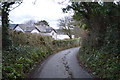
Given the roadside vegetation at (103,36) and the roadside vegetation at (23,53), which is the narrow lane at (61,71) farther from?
the roadside vegetation at (23,53)

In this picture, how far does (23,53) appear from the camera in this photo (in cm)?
1205

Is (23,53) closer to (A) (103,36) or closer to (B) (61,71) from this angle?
(B) (61,71)

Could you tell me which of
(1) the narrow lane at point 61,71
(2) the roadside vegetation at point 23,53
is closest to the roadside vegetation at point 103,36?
(1) the narrow lane at point 61,71

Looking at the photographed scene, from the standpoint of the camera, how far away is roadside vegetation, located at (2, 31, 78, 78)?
25.9 ft

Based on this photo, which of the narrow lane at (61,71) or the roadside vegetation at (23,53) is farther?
the narrow lane at (61,71)

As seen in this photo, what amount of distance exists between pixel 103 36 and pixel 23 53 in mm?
6253

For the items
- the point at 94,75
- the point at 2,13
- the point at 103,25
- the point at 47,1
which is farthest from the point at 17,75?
the point at 103,25

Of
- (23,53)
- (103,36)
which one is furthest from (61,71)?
(103,36)

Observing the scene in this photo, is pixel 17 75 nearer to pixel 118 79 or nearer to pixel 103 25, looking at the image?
pixel 118 79

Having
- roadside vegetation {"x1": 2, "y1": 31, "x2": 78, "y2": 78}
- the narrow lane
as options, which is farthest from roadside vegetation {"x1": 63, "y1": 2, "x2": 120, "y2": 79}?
roadside vegetation {"x1": 2, "y1": 31, "x2": 78, "y2": 78}

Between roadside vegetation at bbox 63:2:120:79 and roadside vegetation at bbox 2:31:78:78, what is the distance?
397cm

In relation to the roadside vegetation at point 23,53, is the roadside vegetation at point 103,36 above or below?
above

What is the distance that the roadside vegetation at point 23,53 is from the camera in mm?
7887

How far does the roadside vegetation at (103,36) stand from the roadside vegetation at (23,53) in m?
3.97
